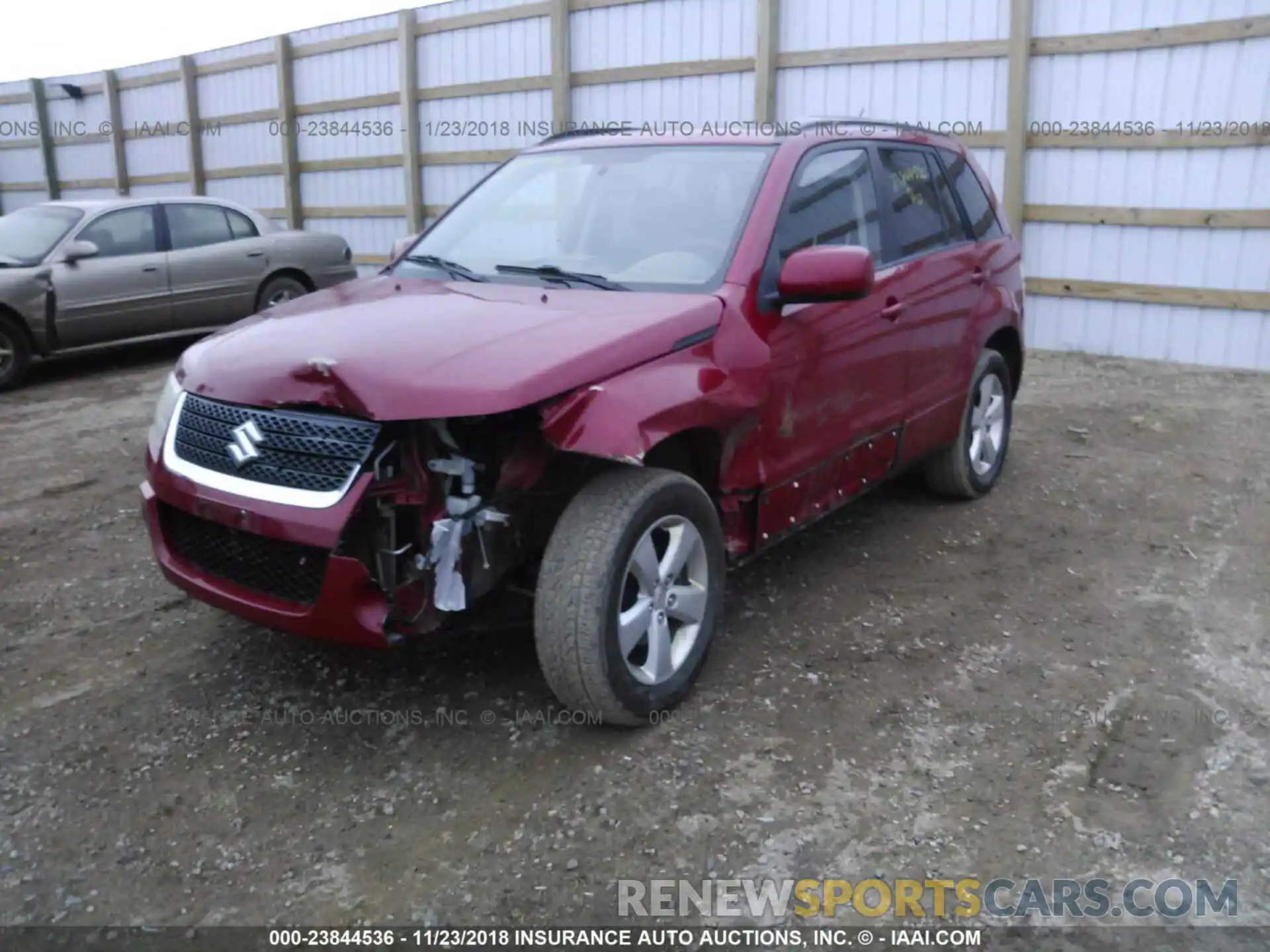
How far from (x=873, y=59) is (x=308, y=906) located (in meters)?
8.55

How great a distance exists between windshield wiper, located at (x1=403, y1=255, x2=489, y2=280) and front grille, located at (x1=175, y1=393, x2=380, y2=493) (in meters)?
1.11

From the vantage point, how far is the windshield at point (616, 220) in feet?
12.7

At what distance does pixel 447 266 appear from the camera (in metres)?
4.25

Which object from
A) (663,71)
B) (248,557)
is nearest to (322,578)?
(248,557)

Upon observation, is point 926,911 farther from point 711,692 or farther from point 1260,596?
point 1260,596

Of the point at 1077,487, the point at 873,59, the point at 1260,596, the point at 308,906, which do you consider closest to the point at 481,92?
the point at 873,59

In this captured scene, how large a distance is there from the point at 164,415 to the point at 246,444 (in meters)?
0.58

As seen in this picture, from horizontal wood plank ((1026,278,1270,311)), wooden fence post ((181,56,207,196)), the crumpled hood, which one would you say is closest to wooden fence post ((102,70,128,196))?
wooden fence post ((181,56,207,196))

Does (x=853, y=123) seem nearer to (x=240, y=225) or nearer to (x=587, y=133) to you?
(x=587, y=133)

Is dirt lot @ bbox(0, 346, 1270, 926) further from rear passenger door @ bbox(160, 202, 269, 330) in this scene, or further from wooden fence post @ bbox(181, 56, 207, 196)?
wooden fence post @ bbox(181, 56, 207, 196)

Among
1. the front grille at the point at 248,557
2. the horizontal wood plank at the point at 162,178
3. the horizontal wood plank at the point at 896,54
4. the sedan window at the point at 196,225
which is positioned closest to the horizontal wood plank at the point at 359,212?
the horizontal wood plank at the point at 162,178

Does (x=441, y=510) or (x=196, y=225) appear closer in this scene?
(x=441, y=510)

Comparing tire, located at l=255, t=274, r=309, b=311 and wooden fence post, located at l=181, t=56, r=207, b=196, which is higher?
wooden fence post, located at l=181, t=56, r=207, b=196

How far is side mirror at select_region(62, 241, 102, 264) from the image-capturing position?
29.8 ft
